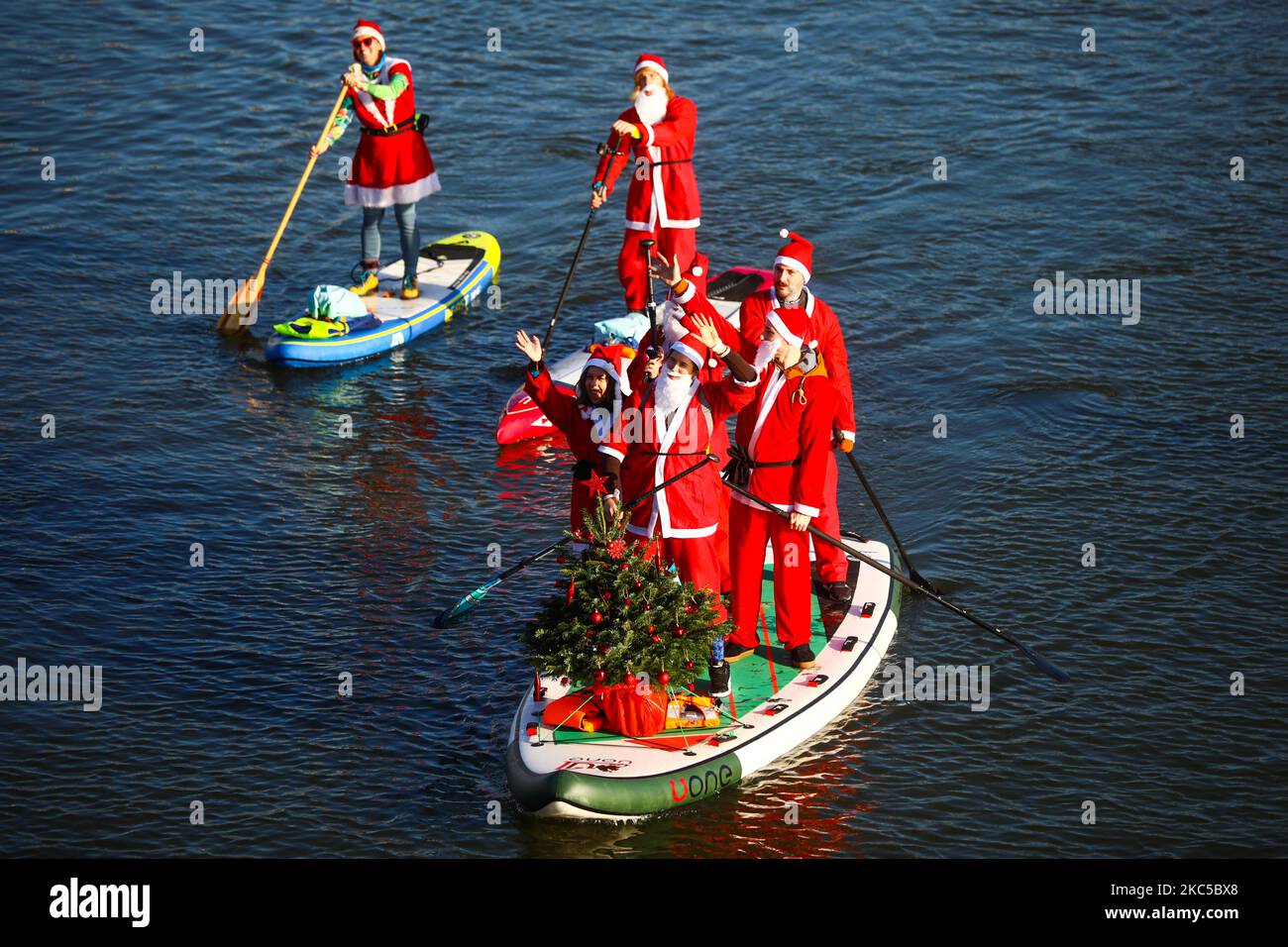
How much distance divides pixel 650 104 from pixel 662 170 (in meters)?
0.58

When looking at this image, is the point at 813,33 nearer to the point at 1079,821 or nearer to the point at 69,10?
the point at 69,10

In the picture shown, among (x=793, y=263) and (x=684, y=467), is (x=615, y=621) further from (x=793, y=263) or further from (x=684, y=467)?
(x=793, y=263)

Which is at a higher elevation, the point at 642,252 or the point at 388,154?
the point at 388,154

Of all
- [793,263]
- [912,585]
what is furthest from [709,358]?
[912,585]

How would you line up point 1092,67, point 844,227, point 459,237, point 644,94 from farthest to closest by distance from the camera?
1. point 1092,67
2. point 844,227
3. point 459,237
4. point 644,94

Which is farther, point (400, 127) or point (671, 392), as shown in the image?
point (400, 127)

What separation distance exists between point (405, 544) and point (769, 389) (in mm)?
4053

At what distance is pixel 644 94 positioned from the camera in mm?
14188

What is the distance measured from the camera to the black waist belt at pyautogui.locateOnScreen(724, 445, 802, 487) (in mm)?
10414

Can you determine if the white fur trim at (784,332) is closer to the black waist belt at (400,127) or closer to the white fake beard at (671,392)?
the white fake beard at (671,392)

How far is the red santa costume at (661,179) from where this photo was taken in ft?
46.5

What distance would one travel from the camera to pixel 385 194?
52.5 ft

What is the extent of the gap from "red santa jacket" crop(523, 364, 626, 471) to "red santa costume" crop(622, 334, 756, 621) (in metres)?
0.10
